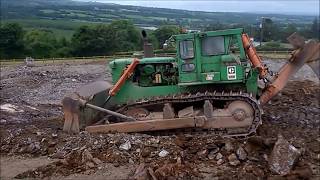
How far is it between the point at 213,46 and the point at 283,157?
11.2 feet

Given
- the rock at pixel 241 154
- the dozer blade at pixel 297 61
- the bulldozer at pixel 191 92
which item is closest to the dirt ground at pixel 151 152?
the rock at pixel 241 154

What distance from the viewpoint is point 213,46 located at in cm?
1234

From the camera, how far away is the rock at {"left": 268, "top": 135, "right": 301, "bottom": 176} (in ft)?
32.6

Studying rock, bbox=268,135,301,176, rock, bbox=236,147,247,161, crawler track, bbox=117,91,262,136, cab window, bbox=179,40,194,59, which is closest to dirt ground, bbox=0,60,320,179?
rock, bbox=236,147,247,161

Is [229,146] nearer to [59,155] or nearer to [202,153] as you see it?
[202,153]

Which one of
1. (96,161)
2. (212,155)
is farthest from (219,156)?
(96,161)

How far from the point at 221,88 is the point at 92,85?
11.1ft

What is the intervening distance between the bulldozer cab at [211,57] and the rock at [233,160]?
2236 mm

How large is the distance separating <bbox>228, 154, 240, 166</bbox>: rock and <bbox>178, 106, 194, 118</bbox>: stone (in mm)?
1841

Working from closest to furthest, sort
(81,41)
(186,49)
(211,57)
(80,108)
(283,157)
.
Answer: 1. (283,157)
2. (211,57)
3. (186,49)
4. (80,108)
5. (81,41)

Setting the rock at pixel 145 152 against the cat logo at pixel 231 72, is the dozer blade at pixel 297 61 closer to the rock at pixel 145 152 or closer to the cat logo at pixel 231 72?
the cat logo at pixel 231 72

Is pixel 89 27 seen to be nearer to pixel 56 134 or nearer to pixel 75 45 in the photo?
pixel 75 45

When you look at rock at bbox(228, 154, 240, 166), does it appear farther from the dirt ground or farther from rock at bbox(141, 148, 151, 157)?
rock at bbox(141, 148, 151, 157)

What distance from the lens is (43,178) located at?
1006cm
